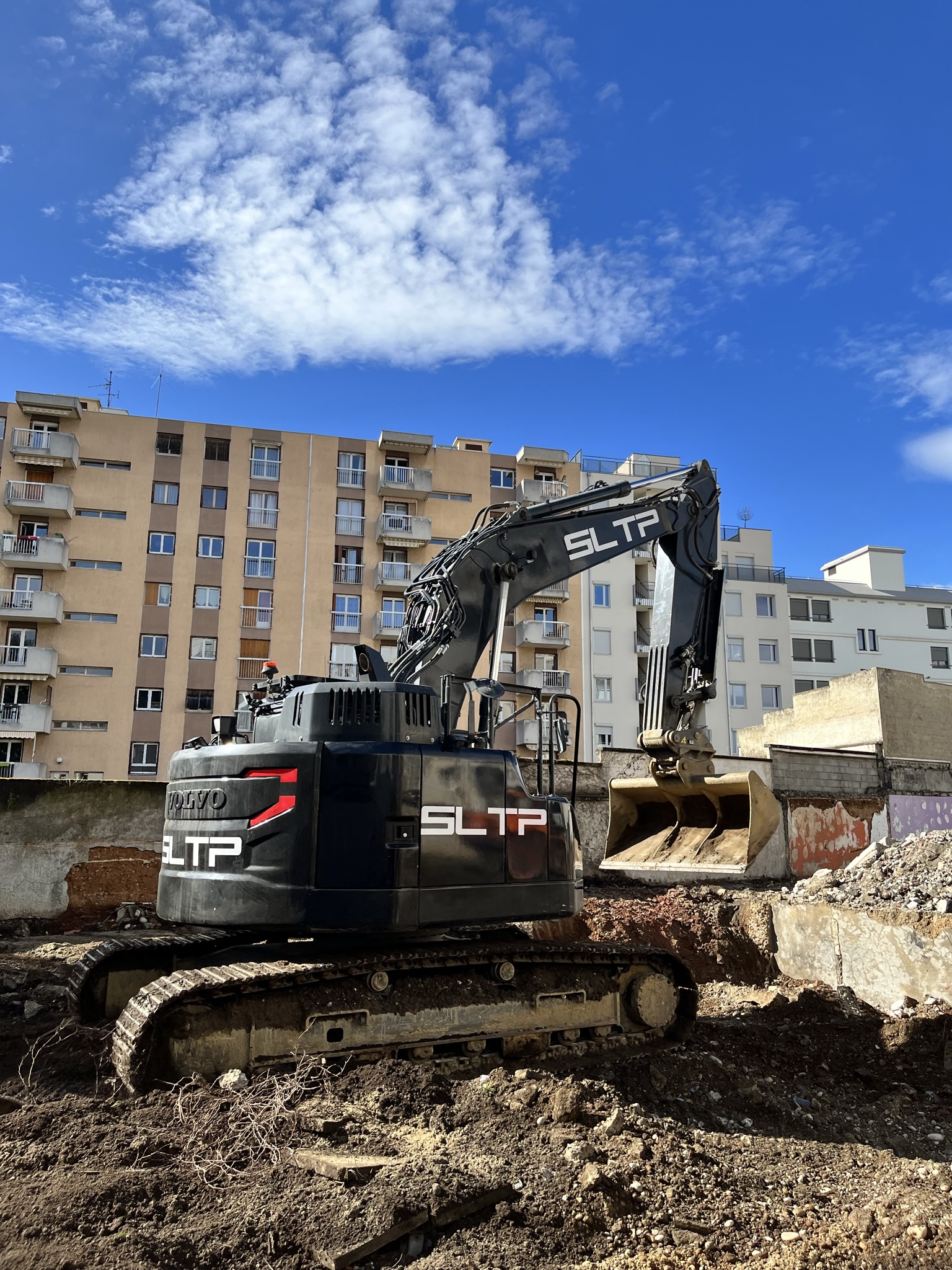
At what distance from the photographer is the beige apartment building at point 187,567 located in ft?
119

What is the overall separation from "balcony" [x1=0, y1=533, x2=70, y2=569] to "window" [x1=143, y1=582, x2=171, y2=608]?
3.31 meters

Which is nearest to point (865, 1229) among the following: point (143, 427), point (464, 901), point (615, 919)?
point (464, 901)

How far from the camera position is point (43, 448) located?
37562mm

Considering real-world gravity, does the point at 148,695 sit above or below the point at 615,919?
above

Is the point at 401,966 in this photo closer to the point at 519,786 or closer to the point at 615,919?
the point at 519,786

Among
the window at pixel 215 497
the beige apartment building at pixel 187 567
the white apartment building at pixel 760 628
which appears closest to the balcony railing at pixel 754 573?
the white apartment building at pixel 760 628

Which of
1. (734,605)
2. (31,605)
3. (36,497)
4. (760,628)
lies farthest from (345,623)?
(760,628)

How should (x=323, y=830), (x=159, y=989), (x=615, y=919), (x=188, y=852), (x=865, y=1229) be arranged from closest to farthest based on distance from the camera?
(x=865, y=1229)
(x=159, y=989)
(x=323, y=830)
(x=188, y=852)
(x=615, y=919)

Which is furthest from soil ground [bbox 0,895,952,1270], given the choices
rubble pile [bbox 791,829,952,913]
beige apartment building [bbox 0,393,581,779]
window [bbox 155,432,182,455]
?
window [bbox 155,432,182,455]

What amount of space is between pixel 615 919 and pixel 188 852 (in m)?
7.66

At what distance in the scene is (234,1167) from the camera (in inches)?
187

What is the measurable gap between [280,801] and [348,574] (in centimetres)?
3485

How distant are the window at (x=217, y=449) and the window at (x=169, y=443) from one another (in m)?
1.10

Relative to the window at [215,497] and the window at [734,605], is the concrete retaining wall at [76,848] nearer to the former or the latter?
the window at [215,497]
